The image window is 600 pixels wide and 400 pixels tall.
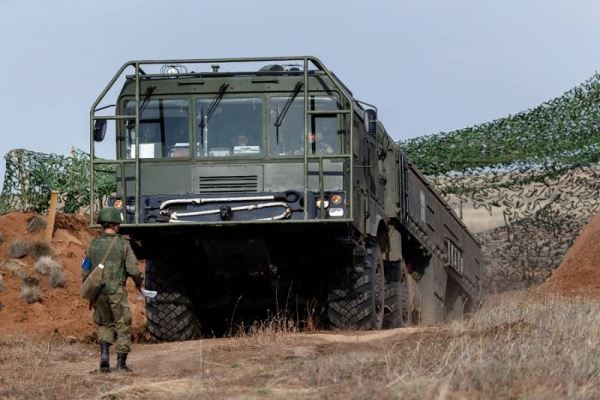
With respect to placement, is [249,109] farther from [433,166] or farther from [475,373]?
Result: [433,166]

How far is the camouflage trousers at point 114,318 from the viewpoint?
13.1 meters

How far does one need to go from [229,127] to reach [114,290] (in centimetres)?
402

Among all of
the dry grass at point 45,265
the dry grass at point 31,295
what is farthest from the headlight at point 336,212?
the dry grass at point 45,265

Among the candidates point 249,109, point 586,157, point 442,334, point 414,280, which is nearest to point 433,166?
point 586,157

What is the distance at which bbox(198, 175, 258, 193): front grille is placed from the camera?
52.9 ft

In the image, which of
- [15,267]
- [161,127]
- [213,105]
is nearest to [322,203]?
[213,105]

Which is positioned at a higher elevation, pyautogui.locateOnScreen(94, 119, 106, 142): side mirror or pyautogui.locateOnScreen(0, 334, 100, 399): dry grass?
pyautogui.locateOnScreen(94, 119, 106, 142): side mirror

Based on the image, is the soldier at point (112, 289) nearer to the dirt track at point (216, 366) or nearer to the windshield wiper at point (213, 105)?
the dirt track at point (216, 366)

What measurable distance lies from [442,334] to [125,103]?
497 centimetres

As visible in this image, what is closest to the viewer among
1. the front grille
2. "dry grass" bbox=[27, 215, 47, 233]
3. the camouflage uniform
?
the camouflage uniform

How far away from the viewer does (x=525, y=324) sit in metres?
13.5

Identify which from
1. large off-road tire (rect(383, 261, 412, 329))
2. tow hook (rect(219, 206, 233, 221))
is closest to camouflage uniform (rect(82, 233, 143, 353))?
tow hook (rect(219, 206, 233, 221))

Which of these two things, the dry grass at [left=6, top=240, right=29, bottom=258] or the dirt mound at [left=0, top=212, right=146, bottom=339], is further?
the dry grass at [left=6, top=240, right=29, bottom=258]

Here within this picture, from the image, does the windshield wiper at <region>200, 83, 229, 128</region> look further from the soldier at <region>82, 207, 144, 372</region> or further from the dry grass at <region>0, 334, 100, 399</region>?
the soldier at <region>82, 207, 144, 372</region>
